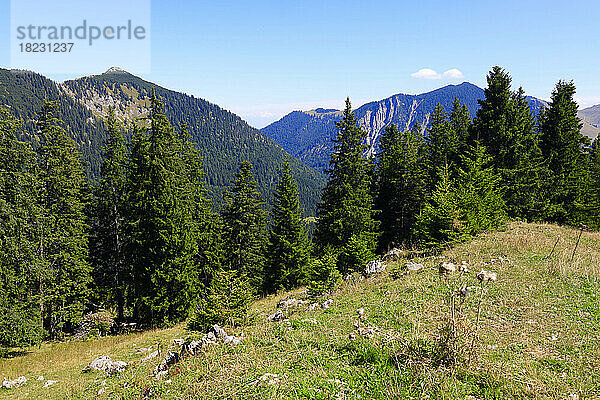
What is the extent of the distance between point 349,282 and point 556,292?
786 cm

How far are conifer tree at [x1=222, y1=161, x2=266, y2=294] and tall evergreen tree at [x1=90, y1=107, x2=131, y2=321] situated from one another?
871 centimetres

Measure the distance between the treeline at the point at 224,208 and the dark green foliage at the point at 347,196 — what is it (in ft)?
0.39

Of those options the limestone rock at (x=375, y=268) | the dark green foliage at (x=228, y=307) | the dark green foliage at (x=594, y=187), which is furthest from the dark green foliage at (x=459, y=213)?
the dark green foliage at (x=594, y=187)

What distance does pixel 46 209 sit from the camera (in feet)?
66.2

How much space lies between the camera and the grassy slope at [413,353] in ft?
17.7

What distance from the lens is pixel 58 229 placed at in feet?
69.1

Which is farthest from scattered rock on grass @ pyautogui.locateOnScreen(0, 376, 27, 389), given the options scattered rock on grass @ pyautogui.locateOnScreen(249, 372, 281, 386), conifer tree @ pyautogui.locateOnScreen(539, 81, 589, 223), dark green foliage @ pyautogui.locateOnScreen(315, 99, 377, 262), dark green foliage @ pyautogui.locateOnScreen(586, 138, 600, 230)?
dark green foliage @ pyautogui.locateOnScreen(586, 138, 600, 230)

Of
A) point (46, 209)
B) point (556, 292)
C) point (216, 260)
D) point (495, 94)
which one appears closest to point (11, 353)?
point (46, 209)

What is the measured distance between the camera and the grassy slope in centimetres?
539

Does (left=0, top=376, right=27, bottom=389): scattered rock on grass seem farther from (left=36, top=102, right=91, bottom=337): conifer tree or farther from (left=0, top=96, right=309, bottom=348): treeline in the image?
(left=36, top=102, right=91, bottom=337): conifer tree

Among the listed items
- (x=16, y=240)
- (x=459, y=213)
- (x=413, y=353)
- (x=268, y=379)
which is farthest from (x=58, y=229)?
(x=459, y=213)

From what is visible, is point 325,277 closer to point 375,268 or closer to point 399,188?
point 375,268

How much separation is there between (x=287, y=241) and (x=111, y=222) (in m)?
15.0

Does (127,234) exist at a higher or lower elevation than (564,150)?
lower
